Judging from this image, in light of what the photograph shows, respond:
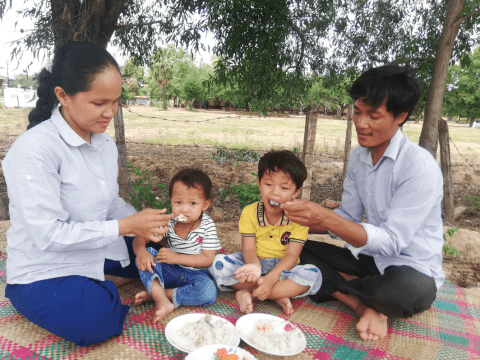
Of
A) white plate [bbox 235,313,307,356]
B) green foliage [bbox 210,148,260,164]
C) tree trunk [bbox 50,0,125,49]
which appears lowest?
green foliage [bbox 210,148,260,164]

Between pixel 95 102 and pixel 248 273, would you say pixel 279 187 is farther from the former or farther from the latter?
pixel 95 102

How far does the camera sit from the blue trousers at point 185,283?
210cm

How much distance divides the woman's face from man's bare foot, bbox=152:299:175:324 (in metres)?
1.04

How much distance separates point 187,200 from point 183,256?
0.35 metres

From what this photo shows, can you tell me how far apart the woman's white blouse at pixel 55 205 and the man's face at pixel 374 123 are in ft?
4.92

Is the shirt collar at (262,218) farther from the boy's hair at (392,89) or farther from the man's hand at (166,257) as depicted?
the boy's hair at (392,89)

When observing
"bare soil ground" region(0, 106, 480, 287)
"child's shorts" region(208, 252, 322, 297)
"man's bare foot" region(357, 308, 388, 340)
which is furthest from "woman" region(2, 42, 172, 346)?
"bare soil ground" region(0, 106, 480, 287)

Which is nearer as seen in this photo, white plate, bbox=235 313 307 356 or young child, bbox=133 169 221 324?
white plate, bbox=235 313 307 356

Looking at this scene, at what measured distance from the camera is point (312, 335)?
6.40 ft

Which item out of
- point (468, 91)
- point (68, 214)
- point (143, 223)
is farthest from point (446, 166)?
point (468, 91)

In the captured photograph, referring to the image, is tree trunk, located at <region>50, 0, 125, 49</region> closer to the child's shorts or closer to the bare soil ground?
the bare soil ground

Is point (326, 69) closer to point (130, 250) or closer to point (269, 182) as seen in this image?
point (269, 182)

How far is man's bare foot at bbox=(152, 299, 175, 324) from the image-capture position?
6.30 ft

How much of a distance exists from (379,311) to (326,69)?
3.53 metres
